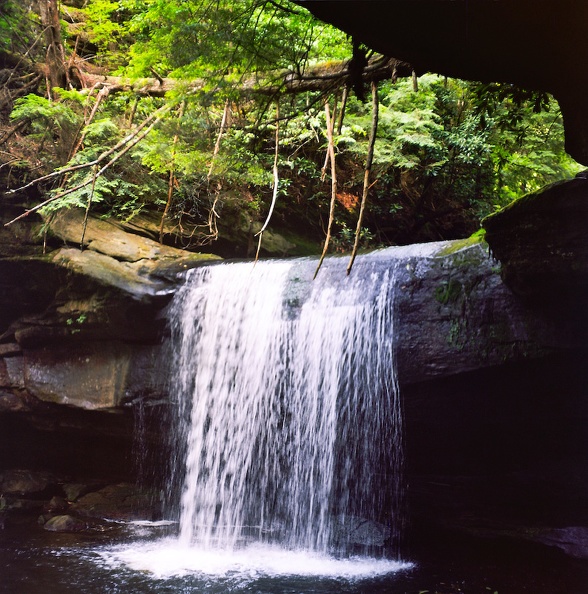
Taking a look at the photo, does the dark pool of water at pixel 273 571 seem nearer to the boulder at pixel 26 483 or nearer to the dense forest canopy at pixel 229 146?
the boulder at pixel 26 483

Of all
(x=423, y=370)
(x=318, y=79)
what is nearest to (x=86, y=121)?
(x=318, y=79)

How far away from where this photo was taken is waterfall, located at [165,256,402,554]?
6.90 m

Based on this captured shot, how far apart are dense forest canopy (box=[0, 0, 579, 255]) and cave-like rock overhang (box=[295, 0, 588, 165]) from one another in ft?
8.83

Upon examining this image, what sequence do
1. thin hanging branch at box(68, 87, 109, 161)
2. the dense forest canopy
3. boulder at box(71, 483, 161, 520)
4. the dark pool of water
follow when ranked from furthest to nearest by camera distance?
1. thin hanging branch at box(68, 87, 109, 161)
2. boulder at box(71, 483, 161, 520)
3. the dense forest canopy
4. the dark pool of water

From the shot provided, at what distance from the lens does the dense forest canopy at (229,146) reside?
7.74 meters

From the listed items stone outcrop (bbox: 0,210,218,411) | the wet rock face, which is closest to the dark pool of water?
stone outcrop (bbox: 0,210,218,411)

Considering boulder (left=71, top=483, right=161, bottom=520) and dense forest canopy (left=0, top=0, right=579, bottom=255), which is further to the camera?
boulder (left=71, top=483, right=161, bottom=520)

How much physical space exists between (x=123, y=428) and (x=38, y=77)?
20.9ft

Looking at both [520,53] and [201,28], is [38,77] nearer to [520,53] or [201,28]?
[201,28]

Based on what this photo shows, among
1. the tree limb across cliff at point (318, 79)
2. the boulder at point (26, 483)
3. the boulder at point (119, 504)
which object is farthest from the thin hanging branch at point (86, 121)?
the boulder at point (119, 504)

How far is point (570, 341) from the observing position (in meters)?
5.50

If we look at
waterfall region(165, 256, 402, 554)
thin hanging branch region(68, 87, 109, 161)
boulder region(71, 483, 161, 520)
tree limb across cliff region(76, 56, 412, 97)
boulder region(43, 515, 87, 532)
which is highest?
thin hanging branch region(68, 87, 109, 161)

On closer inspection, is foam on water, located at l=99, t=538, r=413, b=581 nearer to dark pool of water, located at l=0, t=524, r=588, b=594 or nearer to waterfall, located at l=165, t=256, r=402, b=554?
dark pool of water, located at l=0, t=524, r=588, b=594

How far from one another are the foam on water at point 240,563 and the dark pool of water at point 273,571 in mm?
11
